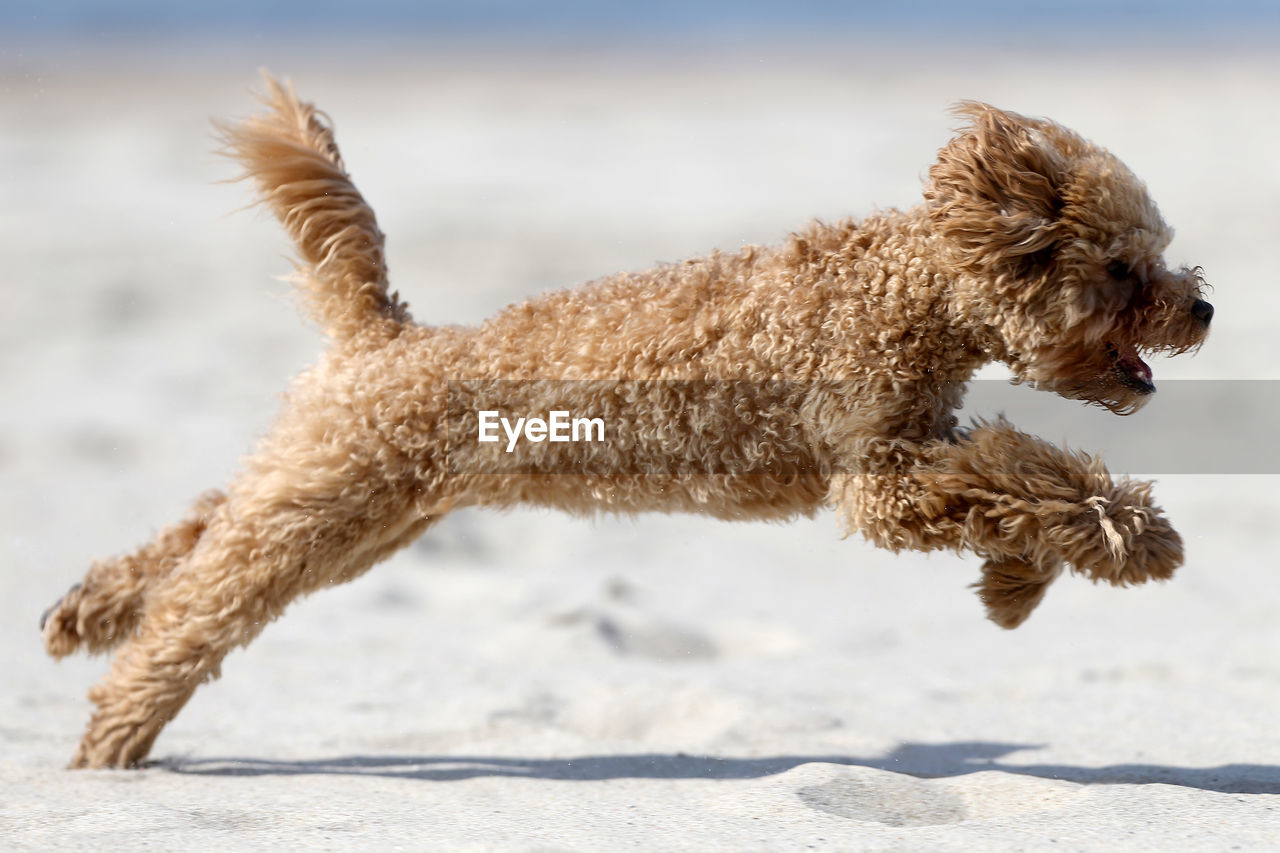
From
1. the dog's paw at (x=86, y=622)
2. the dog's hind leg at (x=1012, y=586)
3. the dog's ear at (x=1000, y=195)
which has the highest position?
the dog's ear at (x=1000, y=195)

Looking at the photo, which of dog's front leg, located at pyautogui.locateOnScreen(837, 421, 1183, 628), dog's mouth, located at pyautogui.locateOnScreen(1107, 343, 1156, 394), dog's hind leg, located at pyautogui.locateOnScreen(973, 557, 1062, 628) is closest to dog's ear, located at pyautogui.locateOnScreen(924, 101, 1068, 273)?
dog's mouth, located at pyautogui.locateOnScreen(1107, 343, 1156, 394)

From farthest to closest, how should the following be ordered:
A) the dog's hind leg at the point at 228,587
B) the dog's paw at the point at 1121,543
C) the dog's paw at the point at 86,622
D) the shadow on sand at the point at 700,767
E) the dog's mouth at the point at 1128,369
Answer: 1. the dog's paw at the point at 86,622
2. the dog's hind leg at the point at 228,587
3. the shadow on sand at the point at 700,767
4. the dog's mouth at the point at 1128,369
5. the dog's paw at the point at 1121,543

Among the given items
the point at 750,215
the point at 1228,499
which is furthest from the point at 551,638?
the point at 750,215

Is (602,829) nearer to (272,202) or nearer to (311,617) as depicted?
(272,202)

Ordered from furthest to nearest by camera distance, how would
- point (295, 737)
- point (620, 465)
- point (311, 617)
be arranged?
point (311, 617), point (295, 737), point (620, 465)

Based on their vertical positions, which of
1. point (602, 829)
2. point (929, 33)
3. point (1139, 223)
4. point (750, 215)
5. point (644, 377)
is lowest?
point (602, 829)

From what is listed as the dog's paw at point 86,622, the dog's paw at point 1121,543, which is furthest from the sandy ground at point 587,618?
the dog's paw at point 1121,543

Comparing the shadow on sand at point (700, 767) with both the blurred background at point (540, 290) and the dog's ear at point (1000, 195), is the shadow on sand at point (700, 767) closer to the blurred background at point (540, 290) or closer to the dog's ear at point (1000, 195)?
the blurred background at point (540, 290)

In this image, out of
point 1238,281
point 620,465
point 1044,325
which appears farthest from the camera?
point 1238,281
